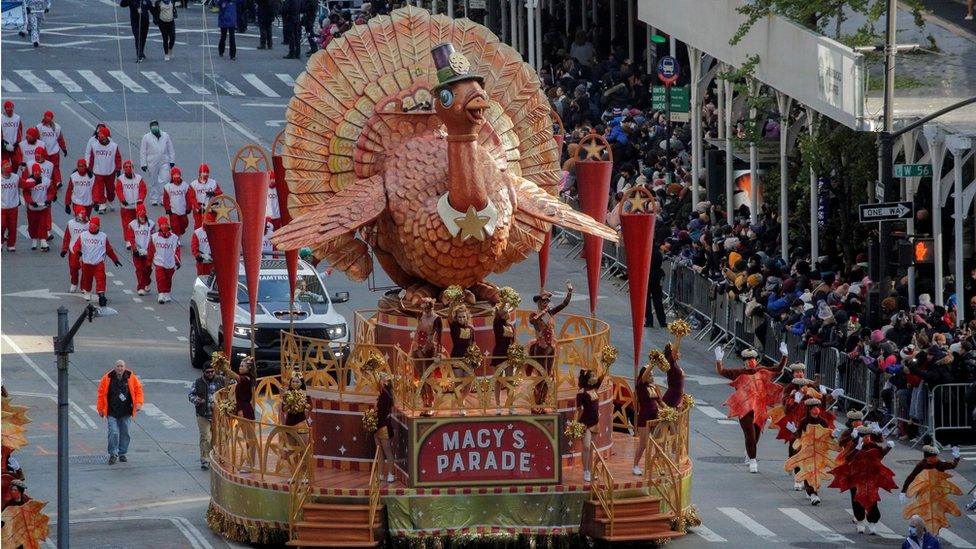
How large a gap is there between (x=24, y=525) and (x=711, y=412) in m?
12.7

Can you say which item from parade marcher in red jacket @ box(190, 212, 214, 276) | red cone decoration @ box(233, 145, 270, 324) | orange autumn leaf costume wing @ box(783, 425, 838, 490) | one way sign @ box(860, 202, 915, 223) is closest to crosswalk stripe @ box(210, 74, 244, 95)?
parade marcher in red jacket @ box(190, 212, 214, 276)

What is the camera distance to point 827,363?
119ft

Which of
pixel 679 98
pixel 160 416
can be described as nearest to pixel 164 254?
pixel 160 416

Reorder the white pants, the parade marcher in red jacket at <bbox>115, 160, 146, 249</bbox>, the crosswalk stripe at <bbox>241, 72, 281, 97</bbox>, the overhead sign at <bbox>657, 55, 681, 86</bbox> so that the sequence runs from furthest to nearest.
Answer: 1. the crosswalk stripe at <bbox>241, 72, 281, 97</bbox>
2. the white pants
3. the overhead sign at <bbox>657, 55, 681, 86</bbox>
4. the parade marcher in red jacket at <bbox>115, 160, 146, 249</bbox>

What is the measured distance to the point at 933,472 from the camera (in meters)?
28.9

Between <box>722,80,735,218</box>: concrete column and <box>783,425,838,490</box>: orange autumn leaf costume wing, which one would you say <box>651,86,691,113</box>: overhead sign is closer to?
<box>722,80,735,218</box>: concrete column

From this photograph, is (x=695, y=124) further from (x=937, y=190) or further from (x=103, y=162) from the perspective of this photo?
(x=103, y=162)

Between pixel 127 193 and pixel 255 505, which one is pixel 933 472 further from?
pixel 127 193

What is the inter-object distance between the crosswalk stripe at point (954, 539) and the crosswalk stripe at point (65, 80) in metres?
35.8

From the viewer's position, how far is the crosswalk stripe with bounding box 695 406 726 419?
36.8 meters

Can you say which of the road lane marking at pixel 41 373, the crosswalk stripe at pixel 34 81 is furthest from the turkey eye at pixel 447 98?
the crosswalk stripe at pixel 34 81

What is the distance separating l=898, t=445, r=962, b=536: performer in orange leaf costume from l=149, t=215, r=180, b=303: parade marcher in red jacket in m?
17.5

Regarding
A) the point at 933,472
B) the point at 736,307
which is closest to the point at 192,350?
the point at 736,307

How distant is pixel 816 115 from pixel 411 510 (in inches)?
554
